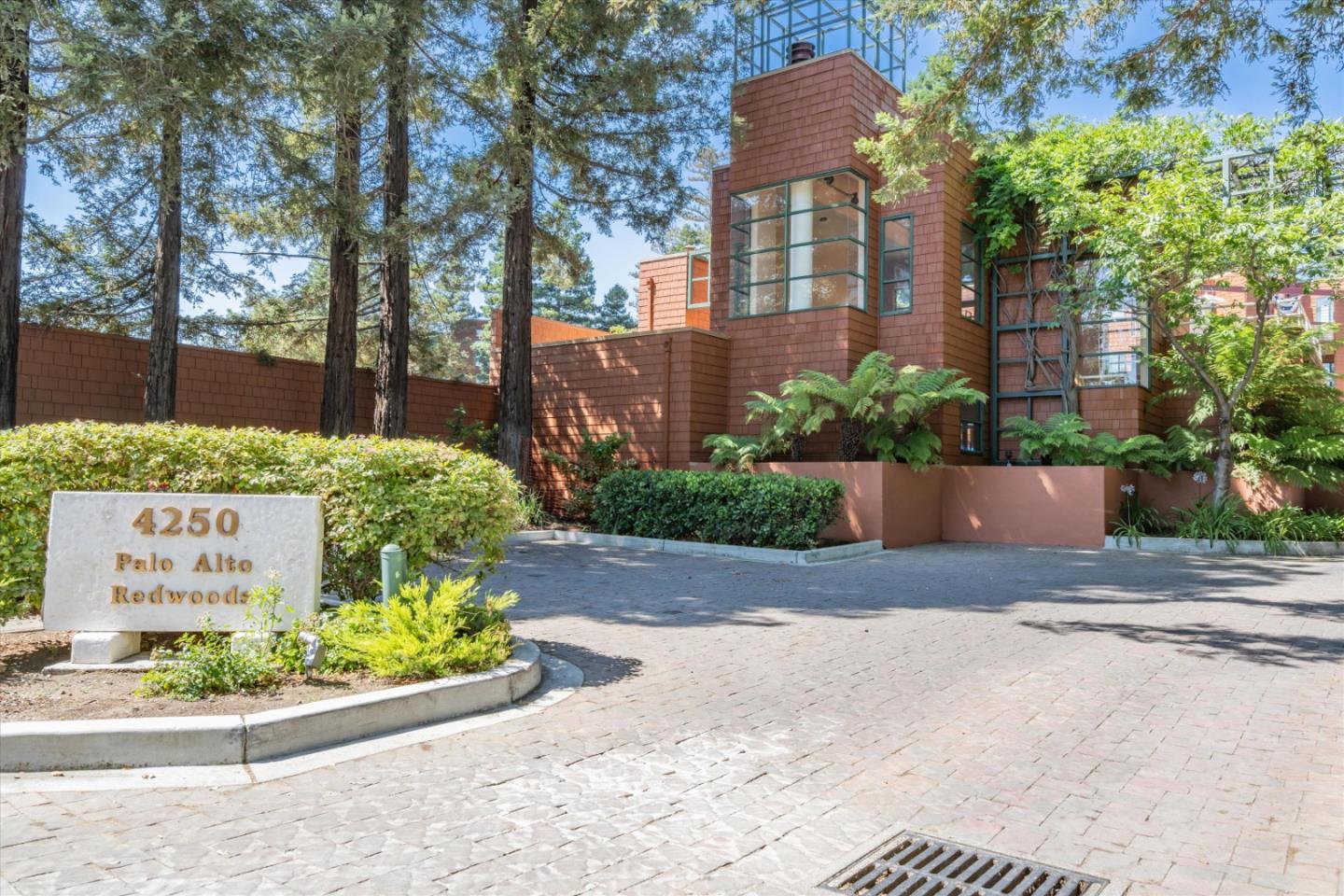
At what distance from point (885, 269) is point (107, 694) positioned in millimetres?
14176

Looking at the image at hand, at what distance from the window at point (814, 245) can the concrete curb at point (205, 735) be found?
12.3m

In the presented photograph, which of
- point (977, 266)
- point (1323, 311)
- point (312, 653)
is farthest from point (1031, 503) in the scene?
point (1323, 311)

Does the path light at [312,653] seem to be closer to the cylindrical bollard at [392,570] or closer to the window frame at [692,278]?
the cylindrical bollard at [392,570]

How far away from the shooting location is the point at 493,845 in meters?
3.02

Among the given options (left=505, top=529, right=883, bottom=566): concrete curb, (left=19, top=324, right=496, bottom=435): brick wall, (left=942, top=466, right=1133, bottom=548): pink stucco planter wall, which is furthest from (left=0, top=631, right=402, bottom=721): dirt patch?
(left=942, top=466, right=1133, bottom=548): pink stucco planter wall

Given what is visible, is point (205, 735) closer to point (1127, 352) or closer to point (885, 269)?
point (885, 269)

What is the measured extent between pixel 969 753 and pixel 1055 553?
32.7ft

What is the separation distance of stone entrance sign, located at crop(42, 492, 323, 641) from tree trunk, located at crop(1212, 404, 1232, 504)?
1398 centimetres

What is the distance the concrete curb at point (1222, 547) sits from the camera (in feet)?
42.7

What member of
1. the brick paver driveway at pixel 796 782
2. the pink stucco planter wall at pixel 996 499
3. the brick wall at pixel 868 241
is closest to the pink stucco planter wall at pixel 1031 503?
the pink stucco planter wall at pixel 996 499

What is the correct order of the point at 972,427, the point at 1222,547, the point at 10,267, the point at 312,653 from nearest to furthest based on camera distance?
the point at 312,653 < the point at 10,267 < the point at 1222,547 < the point at 972,427

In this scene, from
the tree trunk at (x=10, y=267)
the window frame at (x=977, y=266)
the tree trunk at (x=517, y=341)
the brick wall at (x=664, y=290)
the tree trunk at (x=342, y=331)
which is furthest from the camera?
the brick wall at (x=664, y=290)

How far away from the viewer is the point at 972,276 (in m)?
16.7

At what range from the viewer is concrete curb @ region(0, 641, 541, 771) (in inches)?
141
